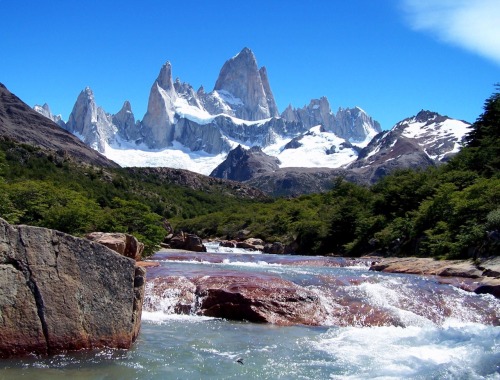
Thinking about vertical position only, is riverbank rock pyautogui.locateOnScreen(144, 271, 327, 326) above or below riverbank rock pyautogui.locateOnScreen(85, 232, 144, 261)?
below

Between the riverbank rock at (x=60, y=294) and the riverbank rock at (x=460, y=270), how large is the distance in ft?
49.2

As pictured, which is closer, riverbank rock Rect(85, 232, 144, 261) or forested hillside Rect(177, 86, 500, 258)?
riverbank rock Rect(85, 232, 144, 261)

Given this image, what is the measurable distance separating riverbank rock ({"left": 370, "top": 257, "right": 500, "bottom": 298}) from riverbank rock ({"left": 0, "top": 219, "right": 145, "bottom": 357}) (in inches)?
590

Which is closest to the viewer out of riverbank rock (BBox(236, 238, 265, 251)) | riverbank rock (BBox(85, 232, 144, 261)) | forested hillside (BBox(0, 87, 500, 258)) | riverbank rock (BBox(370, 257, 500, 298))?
riverbank rock (BBox(370, 257, 500, 298))

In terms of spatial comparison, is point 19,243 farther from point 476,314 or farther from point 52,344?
point 476,314

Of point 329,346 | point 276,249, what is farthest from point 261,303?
point 276,249

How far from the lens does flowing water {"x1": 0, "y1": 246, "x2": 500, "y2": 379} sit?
32.7ft

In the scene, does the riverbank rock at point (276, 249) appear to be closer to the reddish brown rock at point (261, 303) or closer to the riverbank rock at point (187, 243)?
the riverbank rock at point (187, 243)

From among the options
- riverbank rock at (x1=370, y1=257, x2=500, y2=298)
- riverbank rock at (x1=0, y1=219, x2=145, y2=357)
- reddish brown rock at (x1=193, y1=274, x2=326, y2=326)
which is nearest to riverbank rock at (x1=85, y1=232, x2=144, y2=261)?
reddish brown rock at (x1=193, y1=274, x2=326, y2=326)

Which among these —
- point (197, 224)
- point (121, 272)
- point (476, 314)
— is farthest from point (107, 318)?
point (197, 224)

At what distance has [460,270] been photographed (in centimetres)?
2588

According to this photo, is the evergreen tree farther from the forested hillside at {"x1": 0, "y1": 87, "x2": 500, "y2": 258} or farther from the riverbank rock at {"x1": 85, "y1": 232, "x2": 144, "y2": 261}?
the riverbank rock at {"x1": 85, "y1": 232, "x2": 144, "y2": 261}

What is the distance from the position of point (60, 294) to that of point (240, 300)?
7345mm

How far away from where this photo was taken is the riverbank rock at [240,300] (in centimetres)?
1617
